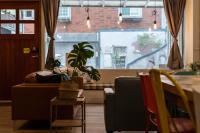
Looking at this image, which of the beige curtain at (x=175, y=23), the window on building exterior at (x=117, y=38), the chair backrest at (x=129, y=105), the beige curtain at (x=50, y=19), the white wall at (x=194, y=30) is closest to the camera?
the chair backrest at (x=129, y=105)

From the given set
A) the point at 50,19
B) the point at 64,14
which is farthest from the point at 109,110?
the point at 64,14

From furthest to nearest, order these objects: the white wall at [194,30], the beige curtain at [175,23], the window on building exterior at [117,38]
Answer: the window on building exterior at [117,38] < the beige curtain at [175,23] < the white wall at [194,30]

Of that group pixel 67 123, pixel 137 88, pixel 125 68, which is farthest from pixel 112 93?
pixel 125 68

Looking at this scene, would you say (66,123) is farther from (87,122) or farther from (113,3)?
(113,3)

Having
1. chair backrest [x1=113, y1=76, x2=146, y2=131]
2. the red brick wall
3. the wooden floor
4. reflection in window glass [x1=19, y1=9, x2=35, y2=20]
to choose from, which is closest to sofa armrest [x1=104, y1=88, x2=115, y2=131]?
chair backrest [x1=113, y1=76, x2=146, y2=131]

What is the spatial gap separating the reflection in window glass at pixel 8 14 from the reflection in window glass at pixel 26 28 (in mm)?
272

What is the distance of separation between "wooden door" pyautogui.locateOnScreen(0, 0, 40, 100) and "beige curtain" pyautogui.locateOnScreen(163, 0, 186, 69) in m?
3.24

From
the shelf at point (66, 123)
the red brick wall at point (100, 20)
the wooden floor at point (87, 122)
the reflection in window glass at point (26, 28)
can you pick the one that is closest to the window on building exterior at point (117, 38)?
the red brick wall at point (100, 20)

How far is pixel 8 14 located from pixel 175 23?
13.4 ft

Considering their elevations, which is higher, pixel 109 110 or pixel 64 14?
pixel 64 14

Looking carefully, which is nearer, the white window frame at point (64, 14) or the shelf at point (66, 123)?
the shelf at point (66, 123)

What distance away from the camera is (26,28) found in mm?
8281

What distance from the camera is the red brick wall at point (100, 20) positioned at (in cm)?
888

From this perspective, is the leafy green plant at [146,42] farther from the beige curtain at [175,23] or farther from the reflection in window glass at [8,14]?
the reflection in window glass at [8,14]
